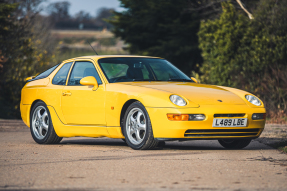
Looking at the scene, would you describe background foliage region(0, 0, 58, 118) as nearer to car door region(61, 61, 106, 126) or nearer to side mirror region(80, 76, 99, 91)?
car door region(61, 61, 106, 126)

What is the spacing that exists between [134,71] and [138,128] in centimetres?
128

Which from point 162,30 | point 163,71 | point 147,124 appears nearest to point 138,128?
point 147,124

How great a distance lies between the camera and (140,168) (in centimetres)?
594

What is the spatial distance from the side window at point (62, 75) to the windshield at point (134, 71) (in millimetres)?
861

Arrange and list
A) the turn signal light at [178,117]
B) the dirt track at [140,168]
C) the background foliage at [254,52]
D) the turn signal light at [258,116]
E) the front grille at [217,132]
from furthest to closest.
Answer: the background foliage at [254,52] < the turn signal light at [258,116] < the front grille at [217,132] < the turn signal light at [178,117] < the dirt track at [140,168]

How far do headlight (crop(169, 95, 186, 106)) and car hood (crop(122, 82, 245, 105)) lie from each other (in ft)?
0.32

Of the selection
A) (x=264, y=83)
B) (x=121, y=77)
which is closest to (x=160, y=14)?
(x=264, y=83)

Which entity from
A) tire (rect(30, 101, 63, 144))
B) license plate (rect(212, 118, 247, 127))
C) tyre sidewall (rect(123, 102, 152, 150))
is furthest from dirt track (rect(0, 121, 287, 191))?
tire (rect(30, 101, 63, 144))

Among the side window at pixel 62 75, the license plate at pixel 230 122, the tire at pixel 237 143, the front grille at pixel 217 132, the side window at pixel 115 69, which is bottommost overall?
the tire at pixel 237 143

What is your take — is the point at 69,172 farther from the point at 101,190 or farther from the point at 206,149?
the point at 206,149

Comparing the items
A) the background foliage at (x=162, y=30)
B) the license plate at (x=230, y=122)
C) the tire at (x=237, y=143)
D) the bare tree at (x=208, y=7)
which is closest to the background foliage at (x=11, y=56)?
the bare tree at (x=208, y=7)

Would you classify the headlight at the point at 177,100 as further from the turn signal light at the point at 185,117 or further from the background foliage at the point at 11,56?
the background foliage at the point at 11,56

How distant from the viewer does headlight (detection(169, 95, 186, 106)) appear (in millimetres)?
7223

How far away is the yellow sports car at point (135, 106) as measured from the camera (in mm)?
7227
